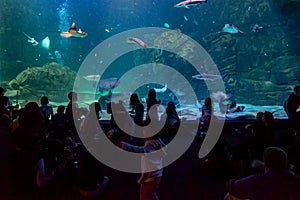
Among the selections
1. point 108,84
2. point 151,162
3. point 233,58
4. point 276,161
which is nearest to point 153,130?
point 151,162

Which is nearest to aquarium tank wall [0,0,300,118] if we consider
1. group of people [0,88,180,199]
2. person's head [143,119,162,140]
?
group of people [0,88,180,199]

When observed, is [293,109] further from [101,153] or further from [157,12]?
[157,12]

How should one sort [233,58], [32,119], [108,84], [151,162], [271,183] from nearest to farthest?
[271,183]
[151,162]
[32,119]
[108,84]
[233,58]

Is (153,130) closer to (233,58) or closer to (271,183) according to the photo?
(271,183)

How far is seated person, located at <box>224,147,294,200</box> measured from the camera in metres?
1.85

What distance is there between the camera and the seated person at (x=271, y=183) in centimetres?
185

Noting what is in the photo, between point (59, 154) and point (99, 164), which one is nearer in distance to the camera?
point (59, 154)

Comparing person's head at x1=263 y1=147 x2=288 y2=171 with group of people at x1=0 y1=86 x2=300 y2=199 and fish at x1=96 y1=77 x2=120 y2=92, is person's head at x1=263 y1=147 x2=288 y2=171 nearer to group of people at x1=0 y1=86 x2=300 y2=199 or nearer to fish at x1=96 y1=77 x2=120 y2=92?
group of people at x1=0 y1=86 x2=300 y2=199

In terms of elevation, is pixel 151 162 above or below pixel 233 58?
below

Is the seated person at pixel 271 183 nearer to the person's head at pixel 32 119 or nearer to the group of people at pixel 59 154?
the group of people at pixel 59 154

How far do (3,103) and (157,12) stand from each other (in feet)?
120

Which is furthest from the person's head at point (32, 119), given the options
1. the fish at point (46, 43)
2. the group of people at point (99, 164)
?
the fish at point (46, 43)

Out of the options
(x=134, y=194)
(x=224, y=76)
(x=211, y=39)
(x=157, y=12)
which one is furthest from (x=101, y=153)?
(x=157, y=12)

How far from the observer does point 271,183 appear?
73.5 inches
